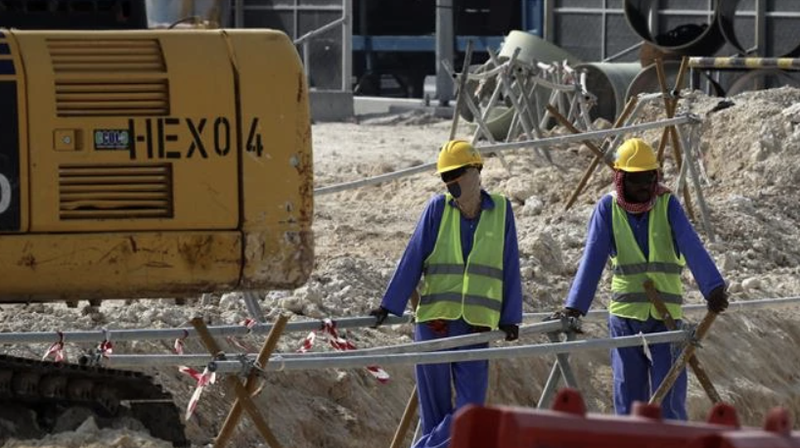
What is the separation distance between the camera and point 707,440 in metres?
5.68

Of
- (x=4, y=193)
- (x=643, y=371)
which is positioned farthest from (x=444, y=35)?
(x=4, y=193)

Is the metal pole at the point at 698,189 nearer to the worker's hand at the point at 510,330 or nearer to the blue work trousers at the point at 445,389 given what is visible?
the worker's hand at the point at 510,330

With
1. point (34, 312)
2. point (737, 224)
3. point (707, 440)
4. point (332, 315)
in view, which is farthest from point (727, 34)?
point (707, 440)

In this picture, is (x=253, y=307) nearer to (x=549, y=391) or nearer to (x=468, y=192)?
(x=549, y=391)

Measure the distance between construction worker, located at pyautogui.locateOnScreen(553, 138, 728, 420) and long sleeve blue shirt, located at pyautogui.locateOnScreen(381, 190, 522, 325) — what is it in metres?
0.58

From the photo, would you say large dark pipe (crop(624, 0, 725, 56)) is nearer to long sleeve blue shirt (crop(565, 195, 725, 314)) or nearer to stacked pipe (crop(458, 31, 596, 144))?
stacked pipe (crop(458, 31, 596, 144))

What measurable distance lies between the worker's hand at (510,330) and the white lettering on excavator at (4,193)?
9.52ft

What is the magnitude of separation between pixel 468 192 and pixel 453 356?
96 centimetres

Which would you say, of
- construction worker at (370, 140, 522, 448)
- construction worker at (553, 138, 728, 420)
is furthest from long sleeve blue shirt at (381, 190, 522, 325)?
construction worker at (553, 138, 728, 420)

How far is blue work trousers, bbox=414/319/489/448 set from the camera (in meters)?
10.0

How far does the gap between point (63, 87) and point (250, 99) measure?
0.80 meters

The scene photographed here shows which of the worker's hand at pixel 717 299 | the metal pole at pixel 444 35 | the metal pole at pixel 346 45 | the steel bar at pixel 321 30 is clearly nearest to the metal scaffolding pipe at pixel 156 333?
the worker's hand at pixel 717 299

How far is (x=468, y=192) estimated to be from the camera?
33.2 feet

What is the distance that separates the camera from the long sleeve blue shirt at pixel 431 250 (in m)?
10.1
